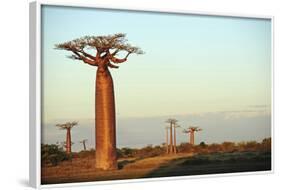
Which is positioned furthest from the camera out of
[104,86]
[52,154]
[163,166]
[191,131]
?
[191,131]

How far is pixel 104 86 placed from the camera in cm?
606

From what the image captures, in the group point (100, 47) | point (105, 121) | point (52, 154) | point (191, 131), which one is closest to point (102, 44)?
point (100, 47)

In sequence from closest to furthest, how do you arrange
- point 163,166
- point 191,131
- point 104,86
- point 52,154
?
point 52,154, point 104,86, point 163,166, point 191,131

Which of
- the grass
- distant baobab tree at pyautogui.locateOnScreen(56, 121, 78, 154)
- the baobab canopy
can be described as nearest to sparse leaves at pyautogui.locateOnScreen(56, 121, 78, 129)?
distant baobab tree at pyautogui.locateOnScreen(56, 121, 78, 154)

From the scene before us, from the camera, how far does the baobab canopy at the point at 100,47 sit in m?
5.96

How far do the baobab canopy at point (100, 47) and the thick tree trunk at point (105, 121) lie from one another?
0.11 metres

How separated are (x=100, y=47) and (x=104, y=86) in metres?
0.33

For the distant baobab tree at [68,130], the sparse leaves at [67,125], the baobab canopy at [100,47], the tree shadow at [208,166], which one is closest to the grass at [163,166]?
the tree shadow at [208,166]

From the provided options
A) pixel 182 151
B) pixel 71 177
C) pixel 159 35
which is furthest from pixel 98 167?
pixel 159 35

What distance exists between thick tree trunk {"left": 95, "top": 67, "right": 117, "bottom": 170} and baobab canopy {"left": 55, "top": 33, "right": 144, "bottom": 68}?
11 cm

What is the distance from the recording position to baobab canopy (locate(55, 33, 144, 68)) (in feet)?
19.6

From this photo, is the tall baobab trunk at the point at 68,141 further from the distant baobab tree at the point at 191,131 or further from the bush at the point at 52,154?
the distant baobab tree at the point at 191,131

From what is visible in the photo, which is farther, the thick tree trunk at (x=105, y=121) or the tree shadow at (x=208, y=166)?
the tree shadow at (x=208, y=166)

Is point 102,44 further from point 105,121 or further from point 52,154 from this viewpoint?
point 52,154
